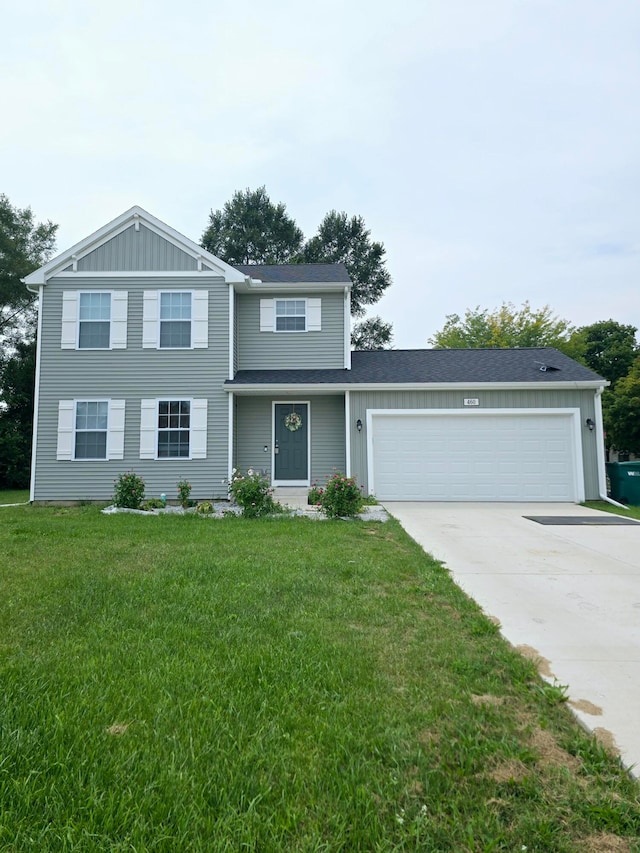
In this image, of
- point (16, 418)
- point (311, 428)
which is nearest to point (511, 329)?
point (311, 428)

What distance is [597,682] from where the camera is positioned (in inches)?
98.9

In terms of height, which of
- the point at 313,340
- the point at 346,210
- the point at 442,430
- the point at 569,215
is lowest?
the point at 442,430

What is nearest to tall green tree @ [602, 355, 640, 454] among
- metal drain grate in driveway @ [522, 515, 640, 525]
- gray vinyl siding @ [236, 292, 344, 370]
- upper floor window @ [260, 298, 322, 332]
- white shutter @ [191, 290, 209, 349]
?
metal drain grate in driveway @ [522, 515, 640, 525]

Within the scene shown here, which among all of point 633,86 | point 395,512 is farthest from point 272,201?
point 395,512

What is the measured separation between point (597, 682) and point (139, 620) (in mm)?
2974

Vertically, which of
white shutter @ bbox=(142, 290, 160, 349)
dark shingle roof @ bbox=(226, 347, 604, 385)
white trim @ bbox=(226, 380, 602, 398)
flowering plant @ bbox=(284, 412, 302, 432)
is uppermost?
white shutter @ bbox=(142, 290, 160, 349)

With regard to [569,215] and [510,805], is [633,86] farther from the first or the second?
[510,805]

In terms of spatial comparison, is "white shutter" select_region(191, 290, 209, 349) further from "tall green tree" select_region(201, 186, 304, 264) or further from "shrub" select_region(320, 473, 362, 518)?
"tall green tree" select_region(201, 186, 304, 264)

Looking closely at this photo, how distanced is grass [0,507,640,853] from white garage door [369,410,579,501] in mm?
7106

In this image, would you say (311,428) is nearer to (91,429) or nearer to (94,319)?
(91,429)

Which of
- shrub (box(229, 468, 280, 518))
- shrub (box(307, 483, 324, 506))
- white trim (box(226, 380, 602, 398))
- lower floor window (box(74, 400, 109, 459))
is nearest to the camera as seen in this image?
shrub (box(229, 468, 280, 518))

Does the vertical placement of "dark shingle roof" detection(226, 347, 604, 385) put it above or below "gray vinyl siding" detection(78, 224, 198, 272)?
below

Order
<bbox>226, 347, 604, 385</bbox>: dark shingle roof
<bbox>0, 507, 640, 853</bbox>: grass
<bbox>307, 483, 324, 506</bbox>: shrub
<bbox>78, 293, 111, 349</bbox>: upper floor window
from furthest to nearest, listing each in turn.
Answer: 1. <bbox>78, 293, 111, 349</bbox>: upper floor window
2. <bbox>226, 347, 604, 385</bbox>: dark shingle roof
3. <bbox>307, 483, 324, 506</bbox>: shrub
4. <bbox>0, 507, 640, 853</bbox>: grass

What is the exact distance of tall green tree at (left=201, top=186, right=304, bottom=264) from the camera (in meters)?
25.7
